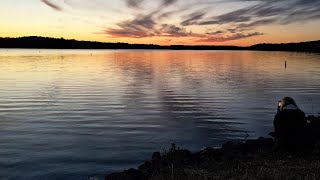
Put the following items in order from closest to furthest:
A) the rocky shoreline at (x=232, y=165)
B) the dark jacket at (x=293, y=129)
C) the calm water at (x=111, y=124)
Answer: the rocky shoreline at (x=232, y=165), the dark jacket at (x=293, y=129), the calm water at (x=111, y=124)

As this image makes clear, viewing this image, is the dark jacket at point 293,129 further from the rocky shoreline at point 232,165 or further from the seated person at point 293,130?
the rocky shoreline at point 232,165

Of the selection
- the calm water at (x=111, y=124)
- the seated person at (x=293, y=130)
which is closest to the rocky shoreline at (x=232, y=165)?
the seated person at (x=293, y=130)

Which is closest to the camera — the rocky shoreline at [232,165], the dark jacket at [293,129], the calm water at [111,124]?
the rocky shoreline at [232,165]

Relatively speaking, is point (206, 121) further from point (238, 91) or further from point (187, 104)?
point (238, 91)

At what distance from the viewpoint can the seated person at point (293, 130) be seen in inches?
576

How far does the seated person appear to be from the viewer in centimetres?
1462

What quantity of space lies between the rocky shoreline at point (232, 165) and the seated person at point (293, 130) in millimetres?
354

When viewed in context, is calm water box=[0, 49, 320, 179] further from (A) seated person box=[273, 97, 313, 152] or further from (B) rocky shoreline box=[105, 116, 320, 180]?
(A) seated person box=[273, 97, 313, 152]

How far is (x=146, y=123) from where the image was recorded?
94.5ft

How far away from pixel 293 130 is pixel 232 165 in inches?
107

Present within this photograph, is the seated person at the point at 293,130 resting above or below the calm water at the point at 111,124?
above

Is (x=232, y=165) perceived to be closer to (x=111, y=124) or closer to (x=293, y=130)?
(x=293, y=130)

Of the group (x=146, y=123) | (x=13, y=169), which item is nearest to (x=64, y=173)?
(x=13, y=169)

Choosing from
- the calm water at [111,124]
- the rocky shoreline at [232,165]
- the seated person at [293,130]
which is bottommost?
the calm water at [111,124]
